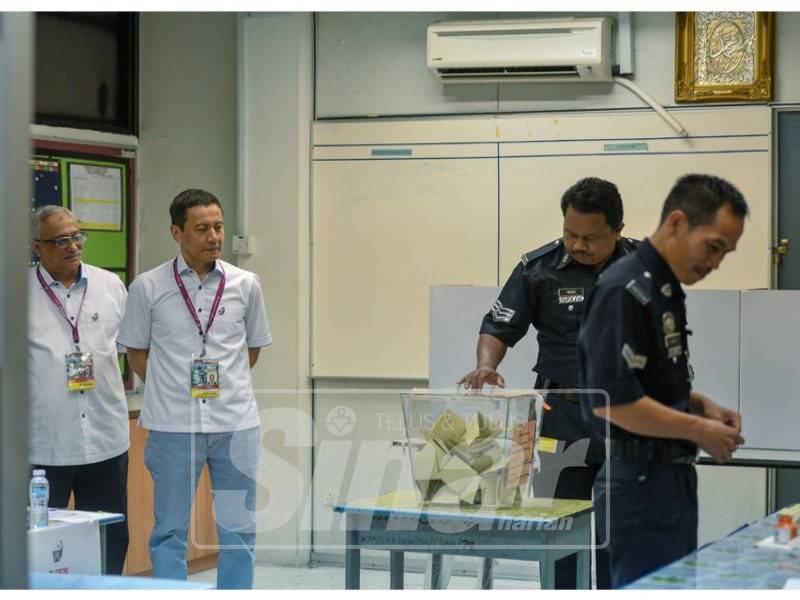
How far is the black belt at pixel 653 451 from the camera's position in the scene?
2.67m

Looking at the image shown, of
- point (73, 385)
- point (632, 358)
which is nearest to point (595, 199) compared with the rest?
point (632, 358)

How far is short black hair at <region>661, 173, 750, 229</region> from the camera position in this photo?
8.68 feet

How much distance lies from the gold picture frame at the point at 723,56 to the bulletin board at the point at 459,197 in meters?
0.08

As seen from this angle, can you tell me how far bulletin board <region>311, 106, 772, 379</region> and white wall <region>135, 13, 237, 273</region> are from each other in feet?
1.78

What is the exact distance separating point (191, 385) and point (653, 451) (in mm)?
2007

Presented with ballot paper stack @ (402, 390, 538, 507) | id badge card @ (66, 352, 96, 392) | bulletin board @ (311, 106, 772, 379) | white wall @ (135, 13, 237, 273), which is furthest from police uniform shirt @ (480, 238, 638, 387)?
white wall @ (135, 13, 237, 273)

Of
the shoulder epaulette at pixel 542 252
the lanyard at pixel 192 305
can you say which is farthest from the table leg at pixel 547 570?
the lanyard at pixel 192 305

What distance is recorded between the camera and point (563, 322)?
12.5ft

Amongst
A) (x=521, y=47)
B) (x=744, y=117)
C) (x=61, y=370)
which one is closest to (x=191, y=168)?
(x=521, y=47)

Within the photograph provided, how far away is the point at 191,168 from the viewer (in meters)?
6.07

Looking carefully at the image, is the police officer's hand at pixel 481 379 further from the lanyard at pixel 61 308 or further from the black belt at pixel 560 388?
the lanyard at pixel 61 308

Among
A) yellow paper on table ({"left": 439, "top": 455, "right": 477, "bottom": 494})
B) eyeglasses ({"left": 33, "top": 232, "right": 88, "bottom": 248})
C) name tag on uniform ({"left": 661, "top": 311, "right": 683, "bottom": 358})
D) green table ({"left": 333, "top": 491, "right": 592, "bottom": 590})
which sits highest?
eyeglasses ({"left": 33, "top": 232, "right": 88, "bottom": 248})

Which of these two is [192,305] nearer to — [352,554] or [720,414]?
[352,554]

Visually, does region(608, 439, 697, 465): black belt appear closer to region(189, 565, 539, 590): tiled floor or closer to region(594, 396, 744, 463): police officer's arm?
region(594, 396, 744, 463): police officer's arm
